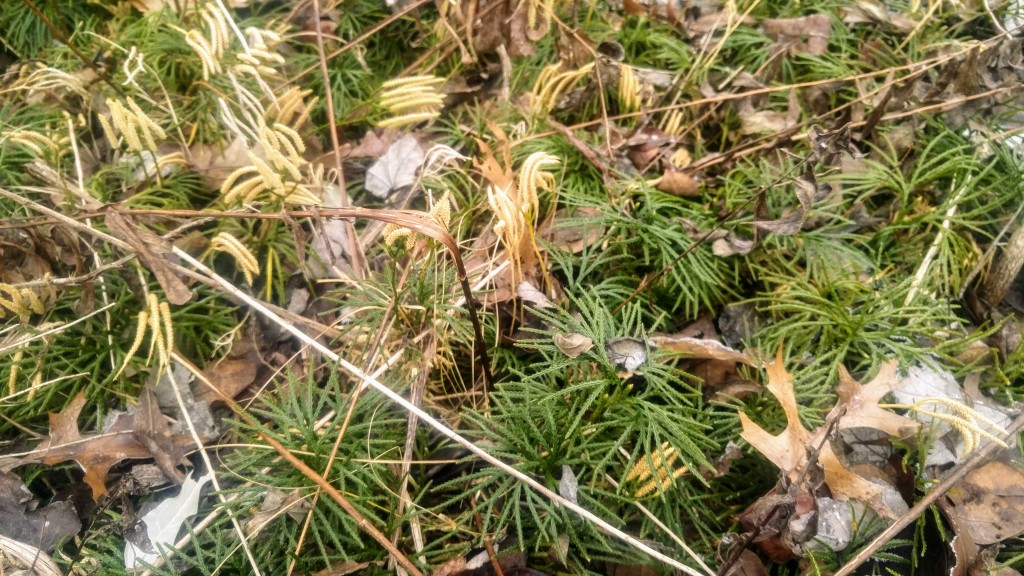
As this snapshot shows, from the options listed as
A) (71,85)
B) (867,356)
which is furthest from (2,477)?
(867,356)

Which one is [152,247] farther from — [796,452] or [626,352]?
[796,452]

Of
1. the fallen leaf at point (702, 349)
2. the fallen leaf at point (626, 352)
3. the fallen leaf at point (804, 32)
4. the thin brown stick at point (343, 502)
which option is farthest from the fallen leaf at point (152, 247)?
the fallen leaf at point (804, 32)

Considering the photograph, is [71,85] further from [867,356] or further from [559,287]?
[867,356]

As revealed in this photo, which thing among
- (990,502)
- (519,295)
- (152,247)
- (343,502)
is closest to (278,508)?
(343,502)

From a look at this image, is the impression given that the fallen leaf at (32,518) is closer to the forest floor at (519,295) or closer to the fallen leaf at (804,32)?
the forest floor at (519,295)

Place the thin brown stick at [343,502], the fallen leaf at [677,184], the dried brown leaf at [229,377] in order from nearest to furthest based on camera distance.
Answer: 1. the thin brown stick at [343,502]
2. the dried brown leaf at [229,377]
3. the fallen leaf at [677,184]

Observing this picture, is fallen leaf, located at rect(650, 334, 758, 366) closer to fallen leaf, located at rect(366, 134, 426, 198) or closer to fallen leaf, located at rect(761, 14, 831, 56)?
fallen leaf, located at rect(366, 134, 426, 198)

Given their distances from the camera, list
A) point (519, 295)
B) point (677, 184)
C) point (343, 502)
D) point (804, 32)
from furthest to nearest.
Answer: point (804, 32) < point (677, 184) < point (519, 295) < point (343, 502)
